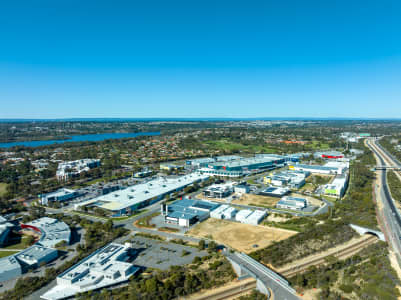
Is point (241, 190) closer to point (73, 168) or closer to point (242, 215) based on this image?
point (242, 215)

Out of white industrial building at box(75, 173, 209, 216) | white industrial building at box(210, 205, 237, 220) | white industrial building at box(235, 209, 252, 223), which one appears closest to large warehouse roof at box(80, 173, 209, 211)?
white industrial building at box(75, 173, 209, 216)

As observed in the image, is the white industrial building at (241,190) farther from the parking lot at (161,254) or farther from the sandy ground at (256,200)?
the parking lot at (161,254)

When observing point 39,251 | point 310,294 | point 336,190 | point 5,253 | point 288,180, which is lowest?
point 5,253

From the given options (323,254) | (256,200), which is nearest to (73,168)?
(256,200)

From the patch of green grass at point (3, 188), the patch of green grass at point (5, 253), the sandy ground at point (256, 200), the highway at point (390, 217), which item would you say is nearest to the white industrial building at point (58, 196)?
the patch of green grass at point (3, 188)

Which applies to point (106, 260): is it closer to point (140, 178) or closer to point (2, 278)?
point (2, 278)

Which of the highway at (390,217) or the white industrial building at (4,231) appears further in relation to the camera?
the white industrial building at (4,231)

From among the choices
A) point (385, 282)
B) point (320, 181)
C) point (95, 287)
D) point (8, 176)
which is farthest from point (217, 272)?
point (8, 176)
